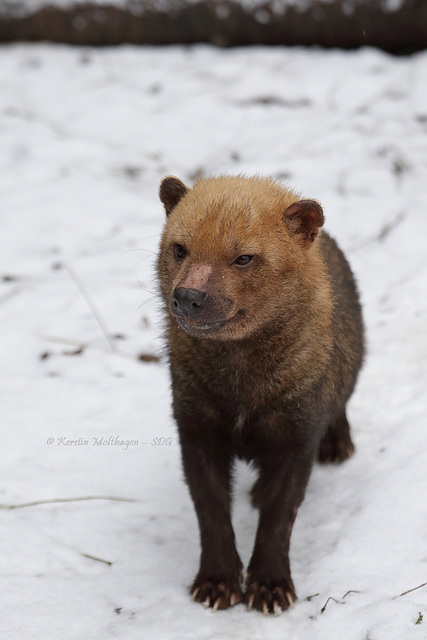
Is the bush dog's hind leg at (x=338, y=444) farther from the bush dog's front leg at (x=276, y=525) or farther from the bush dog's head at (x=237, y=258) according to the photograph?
the bush dog's head at (x=237, y=258)

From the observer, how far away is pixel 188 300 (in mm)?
2973

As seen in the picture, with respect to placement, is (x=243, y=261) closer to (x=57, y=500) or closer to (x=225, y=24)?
(x=57, y=500)

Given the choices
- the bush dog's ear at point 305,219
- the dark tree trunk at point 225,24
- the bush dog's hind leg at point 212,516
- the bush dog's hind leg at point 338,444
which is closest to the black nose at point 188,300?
the bush dog's ear at point 305,219

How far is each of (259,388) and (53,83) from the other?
6.05 m

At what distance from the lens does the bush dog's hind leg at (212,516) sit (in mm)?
3350

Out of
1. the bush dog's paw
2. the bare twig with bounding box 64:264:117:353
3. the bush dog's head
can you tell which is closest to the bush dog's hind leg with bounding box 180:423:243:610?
the bush dog's paw

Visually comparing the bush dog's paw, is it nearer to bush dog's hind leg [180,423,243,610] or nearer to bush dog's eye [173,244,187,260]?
bush dog's hind leg [180,423,243,610]

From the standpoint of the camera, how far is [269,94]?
8.15m

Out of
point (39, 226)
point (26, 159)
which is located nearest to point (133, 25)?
point (26, 159)

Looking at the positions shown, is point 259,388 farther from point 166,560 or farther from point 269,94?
point 269,94

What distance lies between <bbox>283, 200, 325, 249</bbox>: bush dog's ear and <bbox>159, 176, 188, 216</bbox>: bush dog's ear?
0.56m

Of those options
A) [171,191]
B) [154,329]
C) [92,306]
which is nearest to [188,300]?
[171,191]

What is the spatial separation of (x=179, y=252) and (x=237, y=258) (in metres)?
0.28

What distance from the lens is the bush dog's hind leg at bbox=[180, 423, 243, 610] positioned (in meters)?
3.35
